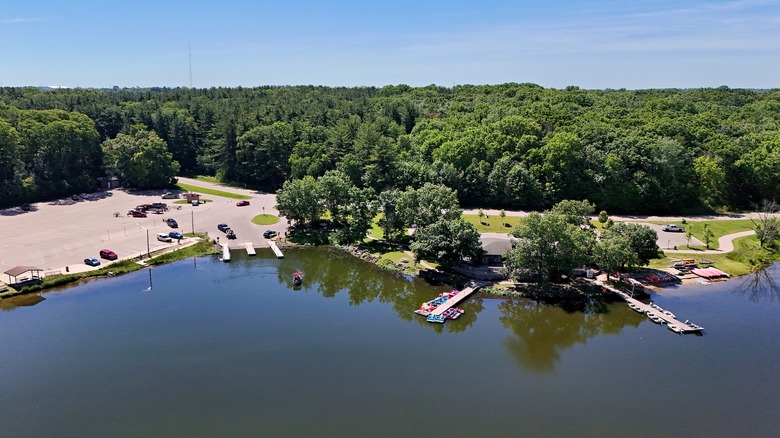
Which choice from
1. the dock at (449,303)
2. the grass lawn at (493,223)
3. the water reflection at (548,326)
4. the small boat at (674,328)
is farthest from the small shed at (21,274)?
the small boat at (674,328)

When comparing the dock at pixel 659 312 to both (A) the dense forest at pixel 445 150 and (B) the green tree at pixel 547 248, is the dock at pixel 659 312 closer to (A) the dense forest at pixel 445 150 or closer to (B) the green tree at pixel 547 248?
(B) the green tree at pixel 547 248

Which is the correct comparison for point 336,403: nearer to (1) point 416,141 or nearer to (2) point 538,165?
(2) point 538,165

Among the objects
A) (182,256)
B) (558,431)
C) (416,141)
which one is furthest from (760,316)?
(416,141)

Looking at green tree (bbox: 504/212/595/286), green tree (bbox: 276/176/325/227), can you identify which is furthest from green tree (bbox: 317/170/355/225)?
green tree (bbox: 504/212/595/286)

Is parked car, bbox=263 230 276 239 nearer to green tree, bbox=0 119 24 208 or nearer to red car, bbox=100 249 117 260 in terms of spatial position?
red car, bbox=100 249 117 260

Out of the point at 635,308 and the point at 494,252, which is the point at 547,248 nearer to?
the point at 494,252

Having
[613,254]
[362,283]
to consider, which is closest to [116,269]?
[362,283]

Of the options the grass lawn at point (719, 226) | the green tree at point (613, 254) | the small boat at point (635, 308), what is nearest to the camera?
the small boat at point (635, 308)
